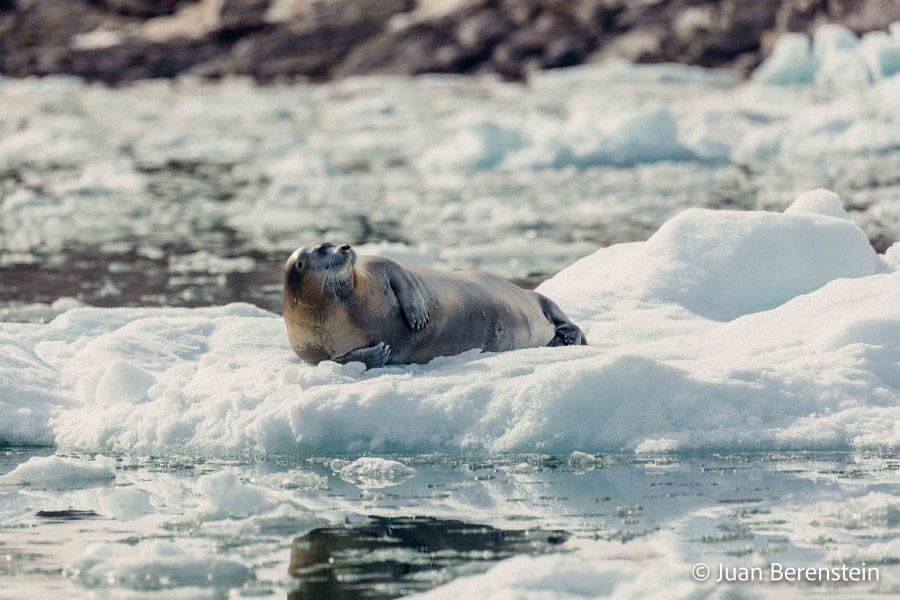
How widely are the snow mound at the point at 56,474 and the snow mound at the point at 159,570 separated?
3.33 feet

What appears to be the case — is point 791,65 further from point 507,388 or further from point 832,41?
point 507,388

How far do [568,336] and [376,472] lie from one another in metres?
1.73

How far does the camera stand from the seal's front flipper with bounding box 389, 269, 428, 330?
17.9 ft

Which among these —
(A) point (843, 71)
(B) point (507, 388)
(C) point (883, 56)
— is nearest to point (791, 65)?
(A) point (843, 71)

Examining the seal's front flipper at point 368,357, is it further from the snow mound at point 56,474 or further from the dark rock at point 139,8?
the dark rock at point 139,8

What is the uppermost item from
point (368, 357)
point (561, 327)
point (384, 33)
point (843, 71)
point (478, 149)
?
point (384, 33)

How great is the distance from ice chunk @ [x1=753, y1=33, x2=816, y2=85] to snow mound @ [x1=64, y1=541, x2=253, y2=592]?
78.5 ft

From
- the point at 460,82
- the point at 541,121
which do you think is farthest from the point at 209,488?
the point at 460,82

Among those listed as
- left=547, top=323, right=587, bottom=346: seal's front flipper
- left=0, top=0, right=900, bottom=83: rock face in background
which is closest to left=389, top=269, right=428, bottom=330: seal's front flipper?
left=547, top=323, right=587, bottom=346: seal's front flipper

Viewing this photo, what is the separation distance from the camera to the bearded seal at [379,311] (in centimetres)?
531

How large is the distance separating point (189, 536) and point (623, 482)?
1366mm

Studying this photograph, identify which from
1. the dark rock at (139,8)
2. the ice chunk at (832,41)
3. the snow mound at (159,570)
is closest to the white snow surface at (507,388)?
the snow mound at (159,570)

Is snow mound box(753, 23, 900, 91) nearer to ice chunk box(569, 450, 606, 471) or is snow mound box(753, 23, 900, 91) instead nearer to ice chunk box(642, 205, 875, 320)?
ice chunk box(642, 205, 875, 320)

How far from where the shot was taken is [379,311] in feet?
17.9
